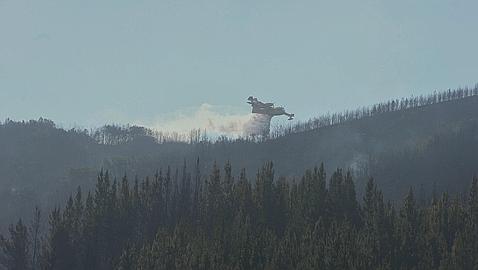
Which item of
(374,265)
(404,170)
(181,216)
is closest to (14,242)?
(181,216)

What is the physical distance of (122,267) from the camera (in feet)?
241

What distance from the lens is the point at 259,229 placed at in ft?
289

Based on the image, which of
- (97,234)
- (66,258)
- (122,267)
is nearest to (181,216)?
(97,234)

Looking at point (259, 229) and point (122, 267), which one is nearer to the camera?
point (122, 267)

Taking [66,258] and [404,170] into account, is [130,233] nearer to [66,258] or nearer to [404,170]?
[66,258]

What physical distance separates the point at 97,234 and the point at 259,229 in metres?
21.8

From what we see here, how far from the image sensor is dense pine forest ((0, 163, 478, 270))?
71.9m

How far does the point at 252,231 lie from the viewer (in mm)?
87438

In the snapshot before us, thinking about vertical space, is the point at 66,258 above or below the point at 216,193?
below

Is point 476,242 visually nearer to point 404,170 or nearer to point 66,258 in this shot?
point 66,258

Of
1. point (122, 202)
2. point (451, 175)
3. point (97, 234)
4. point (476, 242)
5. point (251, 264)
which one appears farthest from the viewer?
point (451, 175)

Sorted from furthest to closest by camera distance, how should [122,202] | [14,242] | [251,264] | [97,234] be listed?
1. [122,202]
2. [97,234]
3. [14,242]
4. [251,264]

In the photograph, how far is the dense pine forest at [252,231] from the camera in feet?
236

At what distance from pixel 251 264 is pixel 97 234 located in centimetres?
2966
